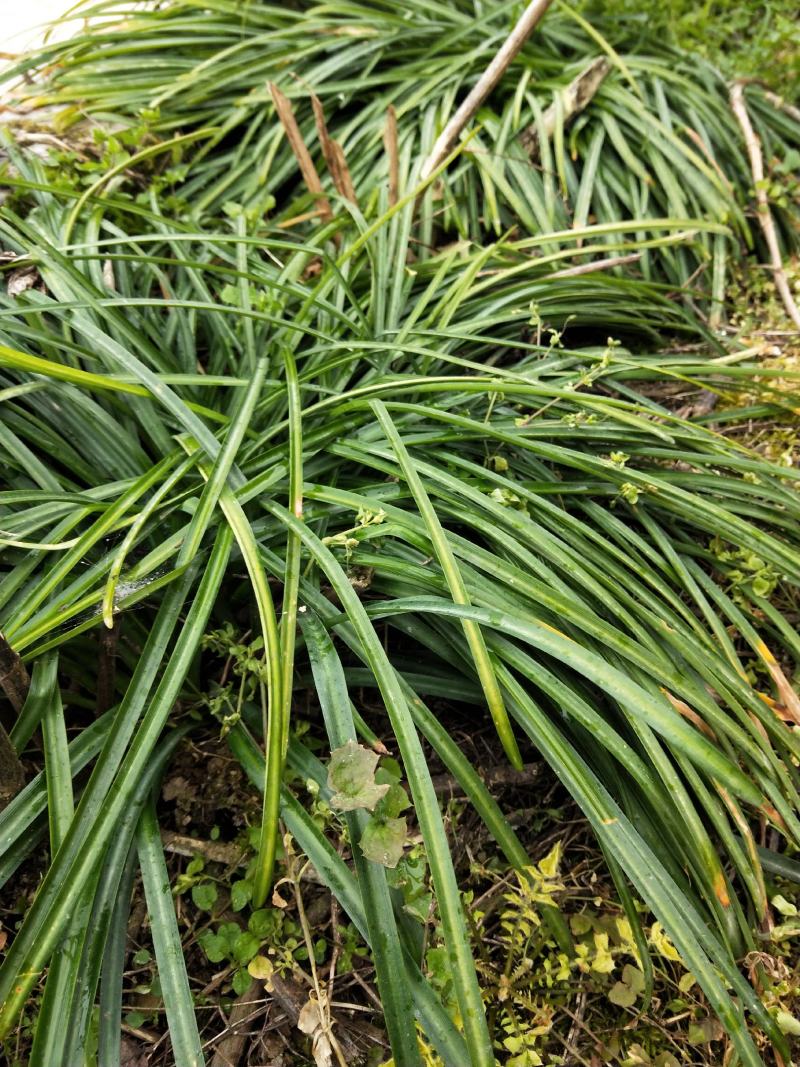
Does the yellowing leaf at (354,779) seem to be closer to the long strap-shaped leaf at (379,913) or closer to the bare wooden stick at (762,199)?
the long strap-shaped leaf at (379,913)

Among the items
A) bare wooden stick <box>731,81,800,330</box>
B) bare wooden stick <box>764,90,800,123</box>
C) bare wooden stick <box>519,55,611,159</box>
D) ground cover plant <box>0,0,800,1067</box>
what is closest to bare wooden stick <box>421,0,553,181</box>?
ground cover plant <box>0,0,800,1067</box>

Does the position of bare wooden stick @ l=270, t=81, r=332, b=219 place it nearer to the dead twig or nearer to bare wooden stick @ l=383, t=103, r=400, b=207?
the dead twig

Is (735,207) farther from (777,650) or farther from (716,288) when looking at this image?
(777,650)

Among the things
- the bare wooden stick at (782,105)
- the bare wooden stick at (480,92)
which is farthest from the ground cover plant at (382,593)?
the bare wooden stick at (782,105)

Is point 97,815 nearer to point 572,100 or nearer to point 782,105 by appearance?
point 572,100

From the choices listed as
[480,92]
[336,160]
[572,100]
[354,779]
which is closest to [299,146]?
[336,160]

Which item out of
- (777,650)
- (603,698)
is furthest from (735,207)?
(603,698)
